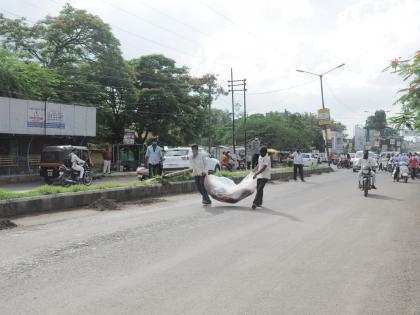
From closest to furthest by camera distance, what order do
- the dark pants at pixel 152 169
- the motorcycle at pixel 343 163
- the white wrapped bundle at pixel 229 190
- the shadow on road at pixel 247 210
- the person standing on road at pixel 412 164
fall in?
1. the shadow on road at pixel 247 210
2. the white wrapped bundle at pixel 229 190
3. the dark pants at pixel 152 169
4. the person standing on road at pixel 412 164
5. the motorcycle at pixel 343 163

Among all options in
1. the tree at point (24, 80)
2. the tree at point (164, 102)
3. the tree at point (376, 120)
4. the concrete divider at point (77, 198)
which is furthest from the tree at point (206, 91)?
the tree at point (376, 120)

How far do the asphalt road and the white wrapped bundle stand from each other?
1.73 m

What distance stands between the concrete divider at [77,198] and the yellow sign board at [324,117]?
30.0 metres

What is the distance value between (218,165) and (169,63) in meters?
18.6

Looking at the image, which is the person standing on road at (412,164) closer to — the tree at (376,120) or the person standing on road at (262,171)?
the person standing on road at (262,171)

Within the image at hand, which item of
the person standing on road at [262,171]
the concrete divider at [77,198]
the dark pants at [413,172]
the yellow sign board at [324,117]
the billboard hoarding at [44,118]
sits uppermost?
the yellow sign board at [324,117]

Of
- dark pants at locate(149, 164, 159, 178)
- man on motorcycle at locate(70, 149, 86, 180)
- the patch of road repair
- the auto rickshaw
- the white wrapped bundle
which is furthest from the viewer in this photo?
the auto rickshaw

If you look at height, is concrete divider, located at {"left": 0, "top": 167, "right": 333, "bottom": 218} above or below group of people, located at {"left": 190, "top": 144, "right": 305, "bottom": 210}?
below

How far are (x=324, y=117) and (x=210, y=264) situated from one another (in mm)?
40690

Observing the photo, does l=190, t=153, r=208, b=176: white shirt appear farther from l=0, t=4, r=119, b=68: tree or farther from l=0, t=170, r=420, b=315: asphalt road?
l=0, t=4, r=119, b=68: tree

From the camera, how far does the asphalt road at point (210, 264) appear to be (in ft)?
15.7

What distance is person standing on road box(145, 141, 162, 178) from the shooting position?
18828mm

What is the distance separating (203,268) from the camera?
20.0ft

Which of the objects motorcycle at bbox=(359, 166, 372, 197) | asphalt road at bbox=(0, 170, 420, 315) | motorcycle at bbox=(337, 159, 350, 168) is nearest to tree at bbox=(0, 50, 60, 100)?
asphalt road at bbox=(0, 170, 420, 315)
